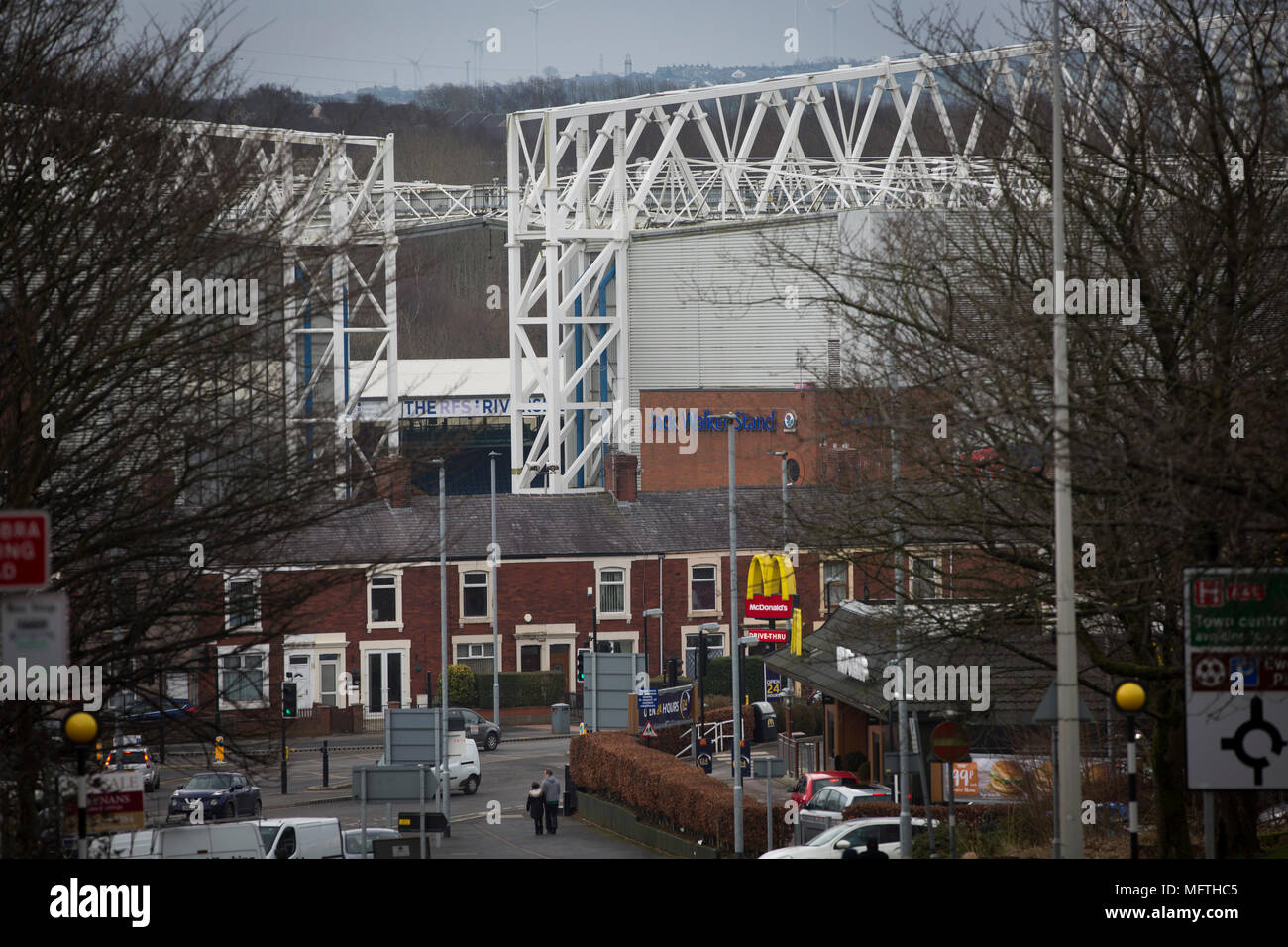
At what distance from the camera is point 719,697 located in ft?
172

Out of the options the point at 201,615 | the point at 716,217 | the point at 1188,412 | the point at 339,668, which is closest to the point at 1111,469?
the point at 1188,412

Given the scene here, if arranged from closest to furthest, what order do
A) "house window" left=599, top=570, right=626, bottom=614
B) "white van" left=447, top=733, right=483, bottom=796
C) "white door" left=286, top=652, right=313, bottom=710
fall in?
"white van" left=447, top=733, right=483, bottom=796, "white door" left=286, top=652, right=313, bottom=710, "house window" left=599, top=570, right=626, bottom=614

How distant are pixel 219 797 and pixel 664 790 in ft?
33.1

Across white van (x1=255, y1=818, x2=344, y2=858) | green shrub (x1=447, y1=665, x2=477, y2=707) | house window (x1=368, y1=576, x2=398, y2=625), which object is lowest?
green shrub (x1=447, y1=665, x2=477, y2=707)

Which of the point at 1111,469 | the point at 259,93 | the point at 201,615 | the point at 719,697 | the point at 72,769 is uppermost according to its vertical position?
the point at 259,93

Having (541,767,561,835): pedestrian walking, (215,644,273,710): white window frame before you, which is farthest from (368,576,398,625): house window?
(541,767,561,835): pedestrian walking

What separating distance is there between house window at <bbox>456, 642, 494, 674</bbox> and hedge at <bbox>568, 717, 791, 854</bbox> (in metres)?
15.7

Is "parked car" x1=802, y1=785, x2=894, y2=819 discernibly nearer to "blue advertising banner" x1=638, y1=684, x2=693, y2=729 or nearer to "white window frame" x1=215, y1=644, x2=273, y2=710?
"blue advertising banner" x1=638, y1=684, x2=693, y2=729

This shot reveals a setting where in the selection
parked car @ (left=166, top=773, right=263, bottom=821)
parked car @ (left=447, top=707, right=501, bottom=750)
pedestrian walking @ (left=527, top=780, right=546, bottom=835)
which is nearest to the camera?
pedestrian walking @ (left=527, top=780, right=546, bottom=835)

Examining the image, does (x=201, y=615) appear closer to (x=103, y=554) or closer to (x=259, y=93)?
(x=103, y=554)

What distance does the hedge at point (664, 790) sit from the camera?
26.5 m

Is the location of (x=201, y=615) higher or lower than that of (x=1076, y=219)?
lower

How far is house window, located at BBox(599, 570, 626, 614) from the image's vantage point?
170ft

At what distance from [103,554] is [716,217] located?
5508 centimetres
